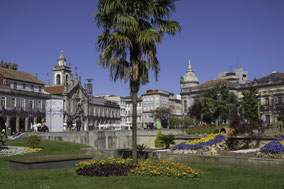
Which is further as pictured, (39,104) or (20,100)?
(39,104)

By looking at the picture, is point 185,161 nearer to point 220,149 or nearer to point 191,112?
point 220,149

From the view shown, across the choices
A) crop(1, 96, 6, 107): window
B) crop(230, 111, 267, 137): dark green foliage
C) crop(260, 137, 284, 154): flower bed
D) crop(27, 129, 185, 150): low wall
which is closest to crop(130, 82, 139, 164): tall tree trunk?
crop(260, 137, 284, 154): flower bed

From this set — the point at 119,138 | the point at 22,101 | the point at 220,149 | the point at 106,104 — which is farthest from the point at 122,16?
the point at 106,104

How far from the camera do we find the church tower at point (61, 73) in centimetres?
9769

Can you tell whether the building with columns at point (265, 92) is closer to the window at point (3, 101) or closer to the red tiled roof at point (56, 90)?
the red tiled roof at point (56, 90)

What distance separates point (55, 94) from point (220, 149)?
6169 centimetres

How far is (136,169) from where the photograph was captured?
1170 cm

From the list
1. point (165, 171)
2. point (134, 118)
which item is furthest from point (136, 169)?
point (134, 118)

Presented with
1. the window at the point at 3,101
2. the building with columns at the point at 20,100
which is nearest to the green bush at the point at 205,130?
the building with columns at the point at 20,100

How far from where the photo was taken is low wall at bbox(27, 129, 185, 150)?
106 ft

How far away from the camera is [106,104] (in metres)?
93.6

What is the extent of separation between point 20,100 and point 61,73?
3727cm

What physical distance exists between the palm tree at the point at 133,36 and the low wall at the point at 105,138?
65.1ft

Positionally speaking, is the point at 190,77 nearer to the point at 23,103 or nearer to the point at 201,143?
the point at 23,103
